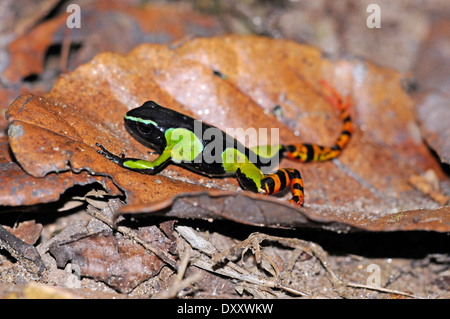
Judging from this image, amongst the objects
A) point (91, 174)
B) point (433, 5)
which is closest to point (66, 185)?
point (91, 174)

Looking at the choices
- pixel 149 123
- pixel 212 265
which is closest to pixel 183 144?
pixel 149 123

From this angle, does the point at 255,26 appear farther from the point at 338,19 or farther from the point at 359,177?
the point at 359,177

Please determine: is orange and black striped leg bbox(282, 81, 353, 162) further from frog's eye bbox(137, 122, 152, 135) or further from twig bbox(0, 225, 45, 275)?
twig bbox(0, 225, 45, 275)

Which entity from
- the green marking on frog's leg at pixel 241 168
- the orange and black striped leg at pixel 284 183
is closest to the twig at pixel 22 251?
the green marking on frog's leg at pixel 241 168

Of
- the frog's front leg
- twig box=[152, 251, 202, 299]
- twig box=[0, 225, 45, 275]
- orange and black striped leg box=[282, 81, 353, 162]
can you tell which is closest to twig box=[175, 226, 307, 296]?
twig box=[152, 251, 202, 299]

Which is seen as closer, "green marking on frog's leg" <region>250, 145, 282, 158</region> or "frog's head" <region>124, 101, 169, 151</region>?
"frog's head" <region>124, 101, 169, 151</region>
